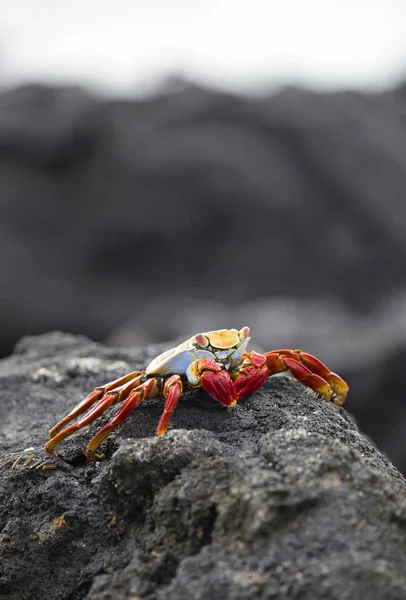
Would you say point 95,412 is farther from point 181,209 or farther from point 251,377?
point 181,209

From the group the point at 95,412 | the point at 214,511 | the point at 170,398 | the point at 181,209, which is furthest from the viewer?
the point at 181,209

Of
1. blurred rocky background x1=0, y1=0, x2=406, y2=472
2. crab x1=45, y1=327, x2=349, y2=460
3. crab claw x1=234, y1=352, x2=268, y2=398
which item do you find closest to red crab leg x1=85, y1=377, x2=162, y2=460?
crab x1=45, y1=327, x2=349, y2=460

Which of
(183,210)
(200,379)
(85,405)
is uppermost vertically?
(183,210)

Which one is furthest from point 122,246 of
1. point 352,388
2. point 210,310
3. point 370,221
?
point 352,388

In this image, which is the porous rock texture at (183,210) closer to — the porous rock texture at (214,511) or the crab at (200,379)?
the crab at (200,379)

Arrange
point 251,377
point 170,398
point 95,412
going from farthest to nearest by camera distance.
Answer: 1. point 251,377
2. point 95,412
3. point 170,398

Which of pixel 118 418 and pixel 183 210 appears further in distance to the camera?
pixel 183 210

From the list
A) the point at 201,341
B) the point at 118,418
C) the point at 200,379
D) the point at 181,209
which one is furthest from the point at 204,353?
the point at 181,209
